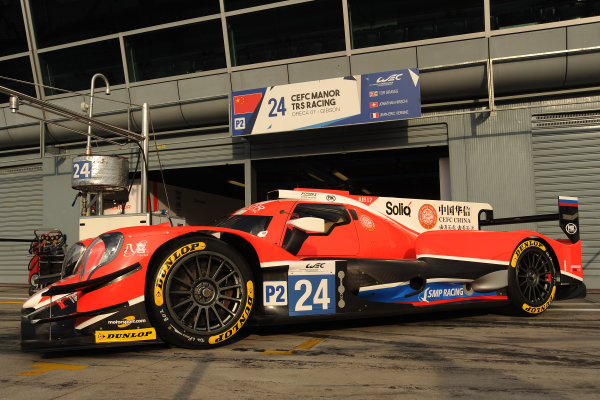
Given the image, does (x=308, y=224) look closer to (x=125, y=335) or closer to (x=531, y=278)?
(x=125, y=335)

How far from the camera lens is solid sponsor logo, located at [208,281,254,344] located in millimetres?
3898

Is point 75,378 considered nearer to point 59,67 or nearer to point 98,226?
point 98,226

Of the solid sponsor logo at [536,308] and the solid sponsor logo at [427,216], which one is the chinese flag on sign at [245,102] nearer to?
the solid sponsor logo at [427,216]

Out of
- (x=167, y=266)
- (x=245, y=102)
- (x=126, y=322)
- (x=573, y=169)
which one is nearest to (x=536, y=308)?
(x=167, y=266)

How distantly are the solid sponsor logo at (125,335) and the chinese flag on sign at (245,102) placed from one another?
9026 millimetres

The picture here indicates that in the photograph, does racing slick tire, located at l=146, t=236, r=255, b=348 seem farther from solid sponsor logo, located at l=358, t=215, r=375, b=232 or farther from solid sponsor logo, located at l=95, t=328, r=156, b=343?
solid sponsor logo, located at l=358, t=215, r=375, b=232

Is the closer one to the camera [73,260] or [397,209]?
[73,260]

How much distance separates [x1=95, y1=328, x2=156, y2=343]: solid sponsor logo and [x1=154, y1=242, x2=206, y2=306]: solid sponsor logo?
0.24m

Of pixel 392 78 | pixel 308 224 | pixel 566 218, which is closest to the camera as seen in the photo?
pixel 308 224

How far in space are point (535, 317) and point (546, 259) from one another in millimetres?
779

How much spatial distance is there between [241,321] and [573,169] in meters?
9.66

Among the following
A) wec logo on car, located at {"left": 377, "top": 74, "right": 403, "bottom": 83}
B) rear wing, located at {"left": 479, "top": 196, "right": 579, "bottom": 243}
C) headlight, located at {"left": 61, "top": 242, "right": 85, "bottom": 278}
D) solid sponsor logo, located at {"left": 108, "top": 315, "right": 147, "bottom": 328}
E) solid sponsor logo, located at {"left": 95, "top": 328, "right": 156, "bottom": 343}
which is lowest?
solid sponsor logo, located at {"left": 95, "top": 328, "right": 156, "bottom": 343}

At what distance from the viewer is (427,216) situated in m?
5.95

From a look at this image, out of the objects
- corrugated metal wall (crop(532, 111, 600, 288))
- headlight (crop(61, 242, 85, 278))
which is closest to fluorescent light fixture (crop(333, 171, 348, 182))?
corrugated metal wall (crop(532, 111, 600, 288))
